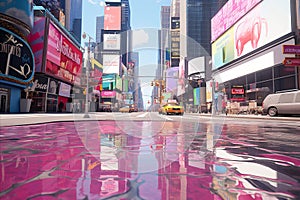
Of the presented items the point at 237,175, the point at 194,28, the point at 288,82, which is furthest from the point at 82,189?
the point at 194,28

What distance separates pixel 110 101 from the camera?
247ft

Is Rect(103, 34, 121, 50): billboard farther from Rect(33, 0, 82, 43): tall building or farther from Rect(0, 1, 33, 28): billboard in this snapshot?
Rect(33, 0, 82, 43): tall building

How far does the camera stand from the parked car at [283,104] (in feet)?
49.6

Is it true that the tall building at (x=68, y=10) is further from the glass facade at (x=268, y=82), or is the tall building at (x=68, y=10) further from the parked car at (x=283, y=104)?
the parked car at (x=283, y=104)

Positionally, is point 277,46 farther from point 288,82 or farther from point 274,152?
point 274,152

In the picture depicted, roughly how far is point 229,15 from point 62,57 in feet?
114

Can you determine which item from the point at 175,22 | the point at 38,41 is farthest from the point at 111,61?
the point at 175,22

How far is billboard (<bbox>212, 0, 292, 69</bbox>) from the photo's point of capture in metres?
25.8

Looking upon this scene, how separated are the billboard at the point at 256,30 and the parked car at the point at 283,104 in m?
12.3

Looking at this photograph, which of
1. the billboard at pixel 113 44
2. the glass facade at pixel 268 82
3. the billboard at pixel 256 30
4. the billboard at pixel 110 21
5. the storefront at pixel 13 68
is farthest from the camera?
the billboard at pixel 256 30

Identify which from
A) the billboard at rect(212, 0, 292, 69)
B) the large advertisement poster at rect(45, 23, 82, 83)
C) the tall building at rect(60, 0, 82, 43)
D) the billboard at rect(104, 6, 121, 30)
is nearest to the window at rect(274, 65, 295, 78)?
the billboard at rect(212, 0, 292, 69)

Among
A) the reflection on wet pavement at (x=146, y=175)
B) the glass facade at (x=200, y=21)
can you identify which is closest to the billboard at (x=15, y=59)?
the reflection on wet pavement at (x=146, y=175)

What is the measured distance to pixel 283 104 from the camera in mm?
16328

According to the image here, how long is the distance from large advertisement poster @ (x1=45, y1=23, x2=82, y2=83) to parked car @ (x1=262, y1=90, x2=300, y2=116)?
28945mm
